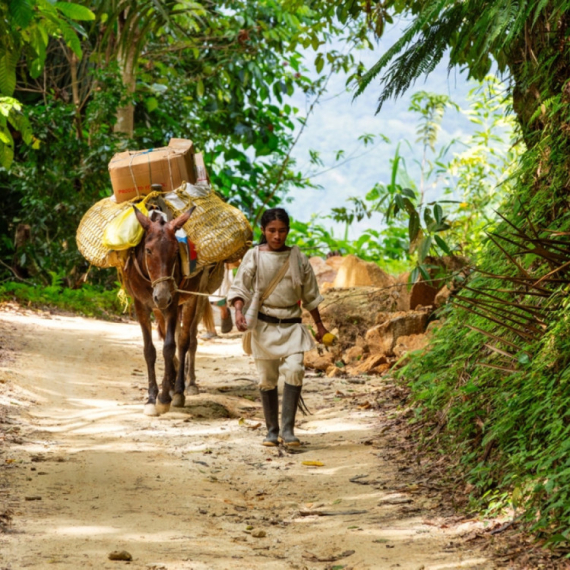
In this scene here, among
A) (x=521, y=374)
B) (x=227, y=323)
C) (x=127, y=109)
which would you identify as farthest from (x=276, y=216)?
(x=127, y=109)

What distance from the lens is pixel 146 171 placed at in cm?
763

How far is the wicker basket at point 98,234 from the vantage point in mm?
7383

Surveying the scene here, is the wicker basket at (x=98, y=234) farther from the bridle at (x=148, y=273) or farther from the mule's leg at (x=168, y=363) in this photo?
the mule's leg at (x=168, y=363)

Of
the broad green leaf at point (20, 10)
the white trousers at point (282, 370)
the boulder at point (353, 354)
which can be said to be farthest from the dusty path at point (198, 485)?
the broad green leaf at point (20, 10)

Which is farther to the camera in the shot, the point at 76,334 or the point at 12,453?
the point at 76,334

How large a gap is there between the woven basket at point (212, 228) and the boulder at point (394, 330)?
2.09 metres

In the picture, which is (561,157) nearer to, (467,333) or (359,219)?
(467,333)

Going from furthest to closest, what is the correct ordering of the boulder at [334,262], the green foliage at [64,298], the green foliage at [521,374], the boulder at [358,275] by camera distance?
the boulder at [334,262]
the green foliage at [64,298]
the boulder at [358,275]
the green foliage at [521,374]

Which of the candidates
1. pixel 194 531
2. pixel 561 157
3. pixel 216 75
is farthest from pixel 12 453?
pixel 216 75

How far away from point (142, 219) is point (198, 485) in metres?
2.75

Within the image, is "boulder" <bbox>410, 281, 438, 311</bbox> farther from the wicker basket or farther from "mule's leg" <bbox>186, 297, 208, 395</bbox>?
the wicker basket

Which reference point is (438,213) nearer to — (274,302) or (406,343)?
(274,302)

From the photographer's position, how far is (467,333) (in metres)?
A: 6.00

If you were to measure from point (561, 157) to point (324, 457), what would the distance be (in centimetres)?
266
